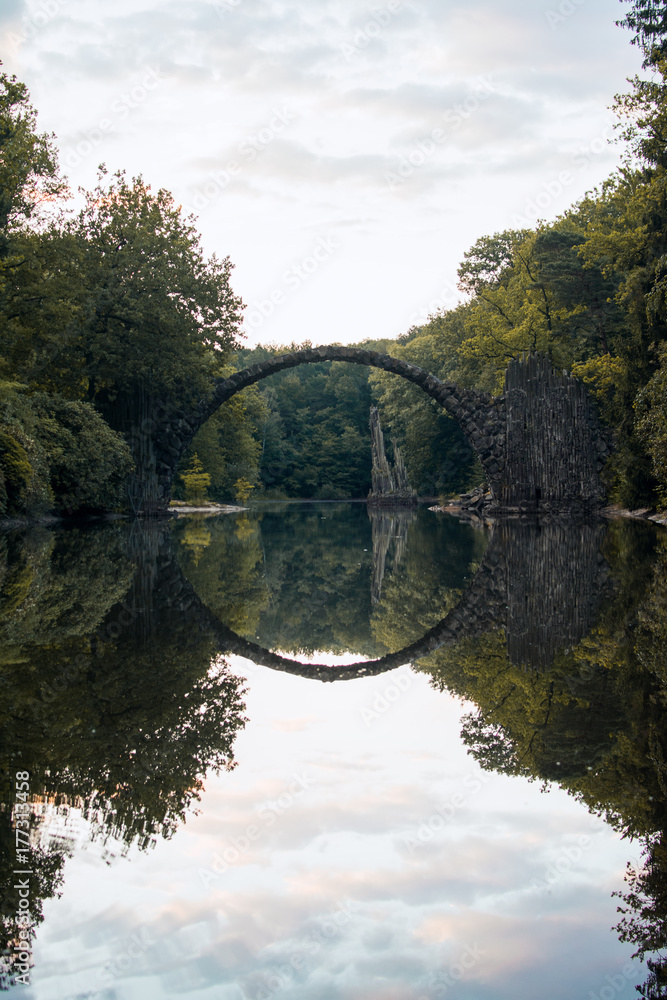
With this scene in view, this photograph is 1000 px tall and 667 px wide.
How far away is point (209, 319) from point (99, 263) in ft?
13.6

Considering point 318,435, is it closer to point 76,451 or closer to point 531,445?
point 531,445

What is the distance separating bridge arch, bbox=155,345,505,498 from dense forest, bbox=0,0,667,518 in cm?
69

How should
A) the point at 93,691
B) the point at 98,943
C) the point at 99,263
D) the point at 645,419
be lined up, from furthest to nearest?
1. the point at 99,263
2. the point at 645,419
3. the point at 93,691
4. the point at 98,943

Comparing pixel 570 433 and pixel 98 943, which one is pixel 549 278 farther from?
pixel 98 943

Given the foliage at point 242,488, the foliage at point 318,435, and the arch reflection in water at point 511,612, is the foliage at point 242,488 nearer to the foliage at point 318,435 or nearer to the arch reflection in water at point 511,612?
the foliage at point 318,435

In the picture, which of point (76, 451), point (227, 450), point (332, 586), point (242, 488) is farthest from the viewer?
point (242, 488)

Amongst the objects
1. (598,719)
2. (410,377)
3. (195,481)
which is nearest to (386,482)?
(195,481)

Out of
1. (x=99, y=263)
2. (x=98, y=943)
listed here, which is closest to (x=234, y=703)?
(x=98, y=943)

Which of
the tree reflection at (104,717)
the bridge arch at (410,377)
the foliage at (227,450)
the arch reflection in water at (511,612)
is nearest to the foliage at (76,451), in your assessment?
the bridge arch at (410,377)

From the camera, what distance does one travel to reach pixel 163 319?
2577cm

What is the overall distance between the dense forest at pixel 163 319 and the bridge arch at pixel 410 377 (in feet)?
2.27

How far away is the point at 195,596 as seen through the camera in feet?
28.5

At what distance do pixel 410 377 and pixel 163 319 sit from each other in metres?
9.83

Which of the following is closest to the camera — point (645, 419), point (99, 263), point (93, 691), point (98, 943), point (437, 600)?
point (98, 943)
